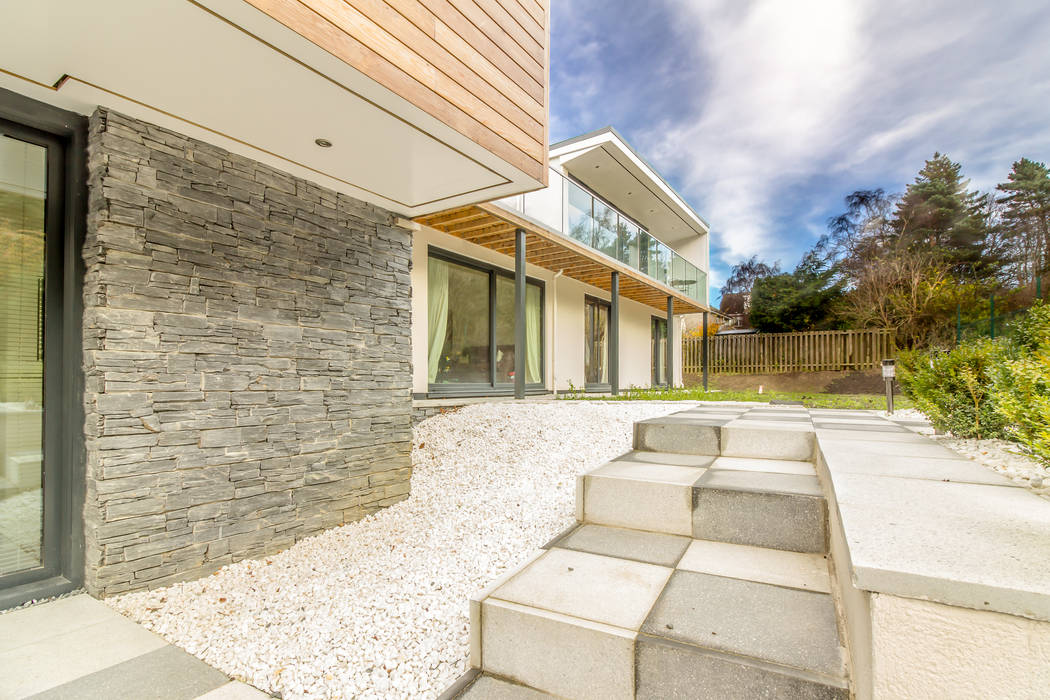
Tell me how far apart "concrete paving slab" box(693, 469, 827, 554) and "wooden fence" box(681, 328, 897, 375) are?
14.3m

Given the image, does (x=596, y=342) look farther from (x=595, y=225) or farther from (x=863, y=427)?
(x=863, y=427)

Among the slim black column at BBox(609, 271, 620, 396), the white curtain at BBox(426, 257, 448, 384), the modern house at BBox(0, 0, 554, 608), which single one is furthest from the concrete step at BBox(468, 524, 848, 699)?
the slim black column at BBox(609, 271, 620, 396)

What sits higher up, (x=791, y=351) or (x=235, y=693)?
(x=791, y=351)

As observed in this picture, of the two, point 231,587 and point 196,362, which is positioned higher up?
point 196,362

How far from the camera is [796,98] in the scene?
68.8ft

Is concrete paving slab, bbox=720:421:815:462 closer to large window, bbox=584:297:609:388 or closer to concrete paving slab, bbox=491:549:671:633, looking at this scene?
concrete paving slab, bbox=491:549:671:633

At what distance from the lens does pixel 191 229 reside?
8.14 ft

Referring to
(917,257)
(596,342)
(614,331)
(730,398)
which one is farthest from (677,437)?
(917,257)

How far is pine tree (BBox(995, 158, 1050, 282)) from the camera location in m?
16.5

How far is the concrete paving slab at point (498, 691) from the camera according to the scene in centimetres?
144

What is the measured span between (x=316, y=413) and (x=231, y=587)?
1.05m

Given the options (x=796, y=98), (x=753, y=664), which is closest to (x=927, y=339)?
(x=796, y=98)

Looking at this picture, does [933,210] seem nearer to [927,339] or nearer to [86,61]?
[927,339]

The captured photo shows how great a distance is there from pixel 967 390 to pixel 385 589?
12.9 ft
